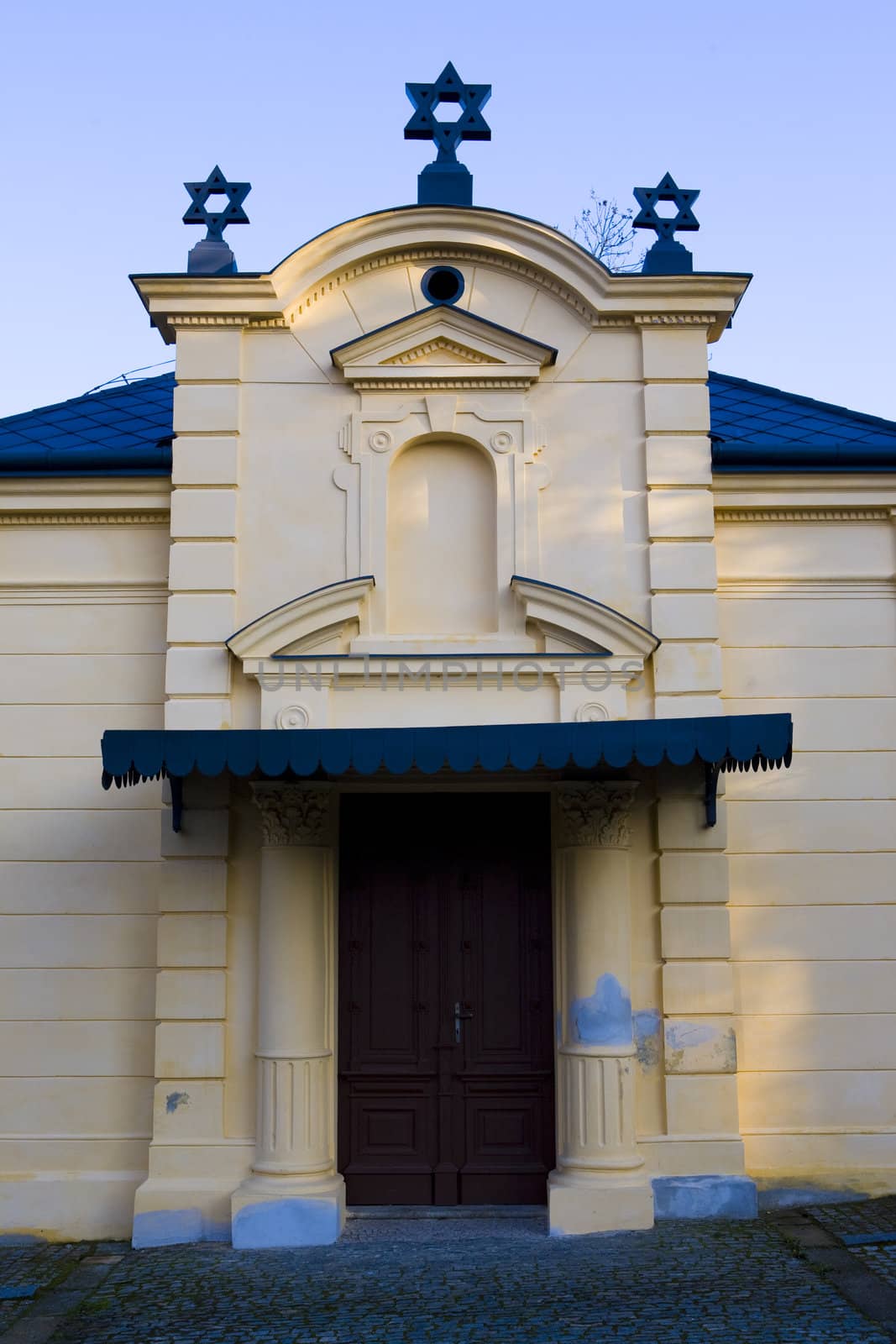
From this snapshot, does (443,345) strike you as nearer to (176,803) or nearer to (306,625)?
(306,625)

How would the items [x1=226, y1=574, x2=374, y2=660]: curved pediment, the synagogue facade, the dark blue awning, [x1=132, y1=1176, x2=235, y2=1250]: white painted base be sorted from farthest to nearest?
[x1=226, y1=574, x2=374, y2=660]: curved pediment < the synagogue facade < [x1=132, y1=1176, x2=235, y2=1250]: white painted base < the dark blue awning

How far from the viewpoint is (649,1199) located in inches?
304

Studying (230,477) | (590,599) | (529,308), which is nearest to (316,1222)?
(590,599)

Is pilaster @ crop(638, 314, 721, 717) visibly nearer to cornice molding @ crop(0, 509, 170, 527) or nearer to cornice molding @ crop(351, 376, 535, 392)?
cornice molding @ crop(351, 376, 535, 392)

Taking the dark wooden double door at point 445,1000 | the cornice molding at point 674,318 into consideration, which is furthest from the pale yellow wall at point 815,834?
the dark wooden double door at point 445,1000

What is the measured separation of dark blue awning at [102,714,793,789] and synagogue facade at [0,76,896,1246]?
642 mm

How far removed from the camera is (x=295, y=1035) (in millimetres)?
7930

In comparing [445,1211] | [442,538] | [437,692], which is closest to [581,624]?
[437,692]

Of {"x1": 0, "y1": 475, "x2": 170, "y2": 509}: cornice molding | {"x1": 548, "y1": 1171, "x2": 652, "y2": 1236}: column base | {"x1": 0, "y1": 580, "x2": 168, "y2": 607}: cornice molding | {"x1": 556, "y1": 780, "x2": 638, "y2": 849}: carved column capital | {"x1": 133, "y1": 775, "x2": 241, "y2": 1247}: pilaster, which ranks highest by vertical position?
{"x1": 0, "y1": 475, "x2": 170, "y2": 509}: cornice molding

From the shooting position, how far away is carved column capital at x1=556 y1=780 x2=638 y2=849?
814 centimetres

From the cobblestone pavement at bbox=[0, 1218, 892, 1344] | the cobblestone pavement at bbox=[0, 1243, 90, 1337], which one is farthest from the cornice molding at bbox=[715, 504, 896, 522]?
the cobblestone pavement at bbox=[0, 1243, 90, 1337]

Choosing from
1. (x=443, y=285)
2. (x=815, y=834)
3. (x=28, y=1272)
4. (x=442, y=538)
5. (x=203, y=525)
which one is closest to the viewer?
(x=28, y=1272)

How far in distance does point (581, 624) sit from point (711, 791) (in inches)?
53.5

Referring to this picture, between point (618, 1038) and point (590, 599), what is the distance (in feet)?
9.07
